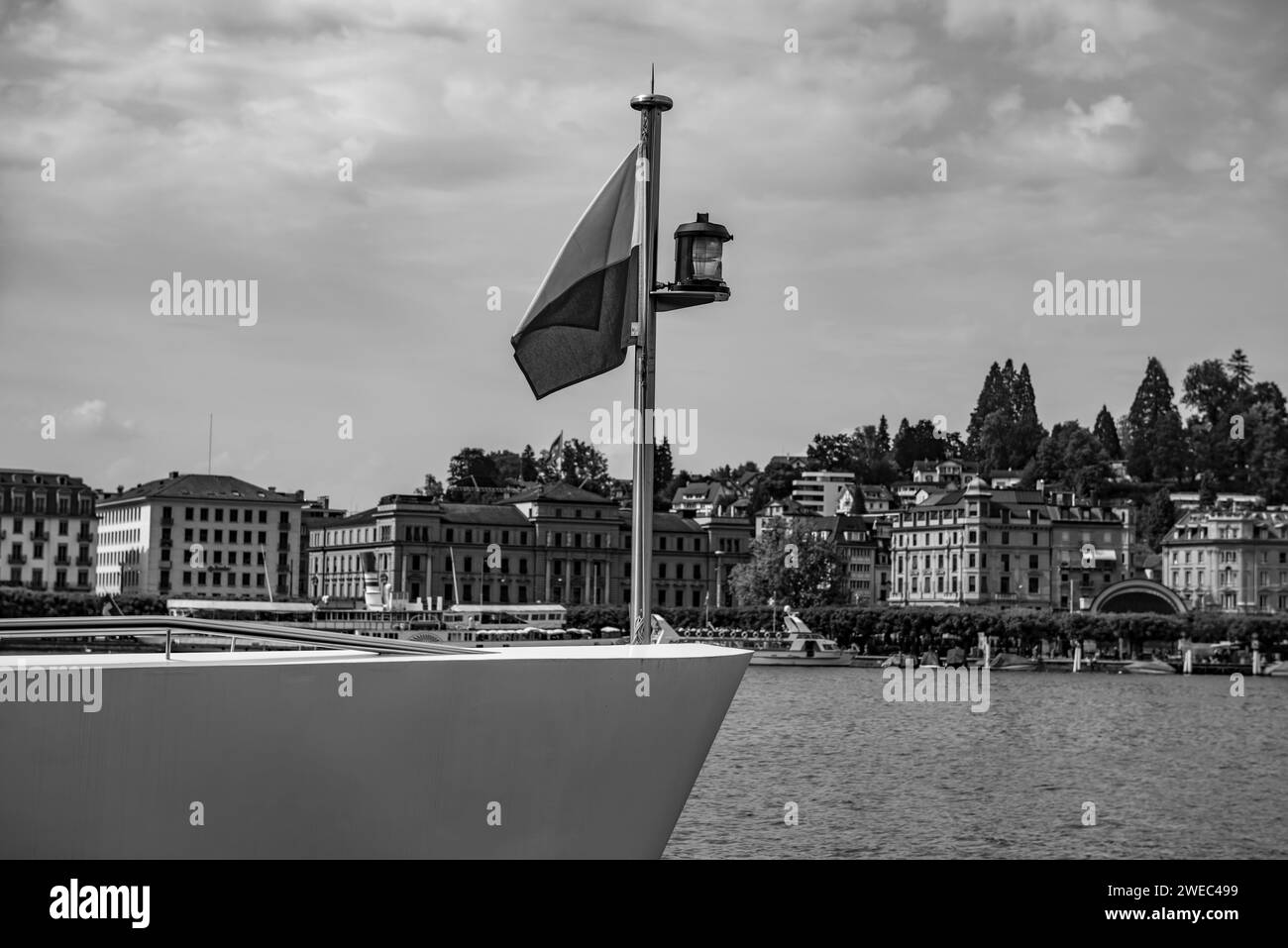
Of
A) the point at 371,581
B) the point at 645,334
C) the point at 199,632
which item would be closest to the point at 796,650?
the point at 371,581

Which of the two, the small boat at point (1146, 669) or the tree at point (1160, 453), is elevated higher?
the tree at point (1160, 453)

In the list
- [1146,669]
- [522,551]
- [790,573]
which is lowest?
[1146,669]

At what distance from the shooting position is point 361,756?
8.98m

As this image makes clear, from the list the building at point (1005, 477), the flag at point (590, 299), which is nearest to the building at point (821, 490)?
the building at point (1005, 477)

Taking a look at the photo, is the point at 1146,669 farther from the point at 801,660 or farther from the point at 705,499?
the point at 705,499

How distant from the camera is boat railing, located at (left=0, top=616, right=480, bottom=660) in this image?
8.91 meters

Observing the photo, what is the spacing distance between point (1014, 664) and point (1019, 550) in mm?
41517

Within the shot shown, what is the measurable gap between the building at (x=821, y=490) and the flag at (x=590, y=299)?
18014 centimetres

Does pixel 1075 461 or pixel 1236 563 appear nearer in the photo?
pixel 1236 563

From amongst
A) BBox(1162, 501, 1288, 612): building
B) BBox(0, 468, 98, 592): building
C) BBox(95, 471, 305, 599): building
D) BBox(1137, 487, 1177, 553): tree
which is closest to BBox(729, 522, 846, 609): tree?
BBox(1162, 501, 1288, 612): building

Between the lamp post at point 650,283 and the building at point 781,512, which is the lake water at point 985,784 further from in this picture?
the building at point 781,512

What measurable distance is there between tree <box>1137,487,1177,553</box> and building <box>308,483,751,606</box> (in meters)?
47.2

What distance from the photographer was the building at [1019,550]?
142 meters

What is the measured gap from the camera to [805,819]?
22.9 m
